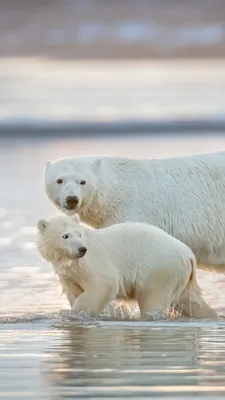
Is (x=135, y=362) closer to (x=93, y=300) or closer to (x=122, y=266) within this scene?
(x=93, y=300)

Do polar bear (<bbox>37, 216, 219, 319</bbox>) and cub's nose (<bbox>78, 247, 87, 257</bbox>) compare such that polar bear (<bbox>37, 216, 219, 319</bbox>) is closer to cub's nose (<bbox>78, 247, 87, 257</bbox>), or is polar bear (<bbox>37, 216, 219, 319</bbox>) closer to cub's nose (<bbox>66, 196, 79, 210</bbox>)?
cub's nose (<bbox>78, 247, 87, 257</bbox>)

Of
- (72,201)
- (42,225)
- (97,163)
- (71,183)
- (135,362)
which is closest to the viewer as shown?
(135,362)

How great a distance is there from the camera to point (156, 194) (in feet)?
38.2

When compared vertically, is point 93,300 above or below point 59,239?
below

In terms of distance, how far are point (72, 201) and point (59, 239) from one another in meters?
0.85

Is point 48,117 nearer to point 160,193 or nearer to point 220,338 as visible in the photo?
point 160,193

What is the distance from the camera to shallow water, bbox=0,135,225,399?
22.6 feet

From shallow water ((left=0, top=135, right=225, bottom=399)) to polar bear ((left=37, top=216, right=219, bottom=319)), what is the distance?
0.63ft

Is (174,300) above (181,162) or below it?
below

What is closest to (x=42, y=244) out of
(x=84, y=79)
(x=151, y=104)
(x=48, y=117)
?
(x=48, y=117)

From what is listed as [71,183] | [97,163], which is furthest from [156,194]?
[71,183]

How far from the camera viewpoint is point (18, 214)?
1692cm

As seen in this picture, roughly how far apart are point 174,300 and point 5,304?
141 centimetres

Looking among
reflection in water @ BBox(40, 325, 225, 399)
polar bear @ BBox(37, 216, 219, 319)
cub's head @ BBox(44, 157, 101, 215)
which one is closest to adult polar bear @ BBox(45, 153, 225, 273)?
cub's head @ BBox(44, 157, 101, 215)
